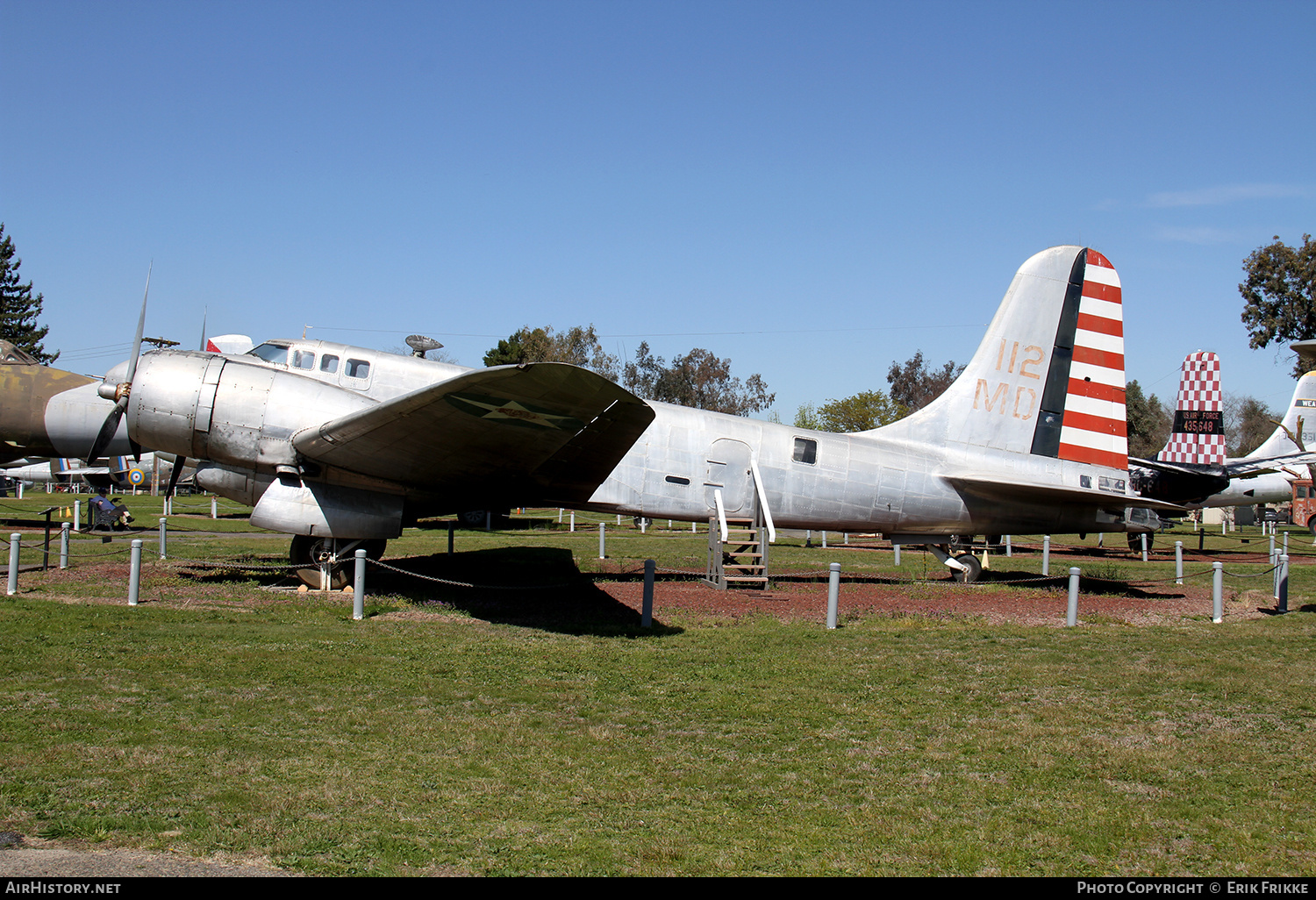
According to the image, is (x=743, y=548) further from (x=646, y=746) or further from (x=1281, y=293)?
(x=1281, y=293)

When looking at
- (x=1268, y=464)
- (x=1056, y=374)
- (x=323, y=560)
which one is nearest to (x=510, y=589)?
(x=323, y=560)

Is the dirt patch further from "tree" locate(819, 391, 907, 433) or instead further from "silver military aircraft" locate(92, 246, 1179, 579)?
"tree" locate(819, 391, 907, 433)

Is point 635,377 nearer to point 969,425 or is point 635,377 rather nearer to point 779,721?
point 969,425

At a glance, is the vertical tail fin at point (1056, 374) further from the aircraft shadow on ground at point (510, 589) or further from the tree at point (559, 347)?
the tree at point (559, 347)

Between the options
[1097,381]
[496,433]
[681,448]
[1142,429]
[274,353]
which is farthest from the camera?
[1142,429]

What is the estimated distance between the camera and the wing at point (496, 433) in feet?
31.1

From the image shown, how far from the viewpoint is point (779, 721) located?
7129 mm

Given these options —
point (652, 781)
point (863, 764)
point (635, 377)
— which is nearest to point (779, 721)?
point (863, 764)

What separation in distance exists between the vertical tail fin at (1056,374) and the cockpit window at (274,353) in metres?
11.4

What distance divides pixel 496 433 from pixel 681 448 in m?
4.48

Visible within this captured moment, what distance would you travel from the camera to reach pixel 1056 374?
15805 millimetres

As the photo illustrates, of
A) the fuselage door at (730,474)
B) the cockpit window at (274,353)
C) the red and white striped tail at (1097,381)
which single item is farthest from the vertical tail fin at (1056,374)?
the cockpit window at (274,353)

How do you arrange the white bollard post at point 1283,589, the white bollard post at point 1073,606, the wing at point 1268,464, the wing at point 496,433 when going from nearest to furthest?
the wing at point 496,433
the white bollard post at point 1073,606
the white bollard post at point 1283,589
the wing at point 1268,464

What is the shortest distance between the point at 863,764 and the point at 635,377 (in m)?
59.4
